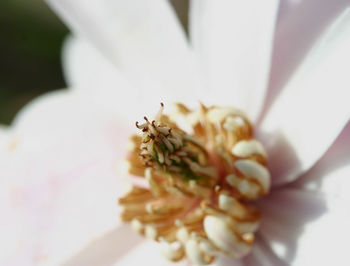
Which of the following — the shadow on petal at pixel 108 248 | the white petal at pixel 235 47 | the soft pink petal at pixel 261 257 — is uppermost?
the white petal at pixel 235 47

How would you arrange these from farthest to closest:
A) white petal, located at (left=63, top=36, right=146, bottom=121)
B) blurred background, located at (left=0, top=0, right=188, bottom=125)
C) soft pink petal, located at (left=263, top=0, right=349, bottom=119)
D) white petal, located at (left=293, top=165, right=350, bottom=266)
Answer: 1. blurred background, located at (left=0, top=0, right=188, bottom=125)
2. white petal, located at (left=63, top=36, right=146, bottom=121)
3. soft pink petal, located at (left=263, top=0, right=349, bottom=119)
4. white petal, located at (left=293, top=165, right=350, bottom=266)

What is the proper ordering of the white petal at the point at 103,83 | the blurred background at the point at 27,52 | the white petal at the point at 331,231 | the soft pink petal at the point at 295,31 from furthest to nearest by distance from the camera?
the blurred background at the point at 27,52
the white petal at the point at 103,83
the soft pink petal at the point at 295,31
the white petal at the point at 331,231

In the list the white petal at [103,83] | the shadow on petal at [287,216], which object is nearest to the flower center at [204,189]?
the shadow on petal at [287,216]

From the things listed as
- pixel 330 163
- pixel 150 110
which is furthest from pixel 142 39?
pixel 330 163

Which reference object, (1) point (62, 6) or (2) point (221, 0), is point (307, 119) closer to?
(2) point (221, 0)

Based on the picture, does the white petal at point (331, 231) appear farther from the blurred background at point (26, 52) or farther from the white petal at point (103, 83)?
the blurred background at point (26, 52)

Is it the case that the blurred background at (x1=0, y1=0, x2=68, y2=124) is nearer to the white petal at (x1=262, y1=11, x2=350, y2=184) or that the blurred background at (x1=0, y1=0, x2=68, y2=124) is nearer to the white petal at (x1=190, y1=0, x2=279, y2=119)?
the white petal at (x1=190, y1=0, x2=279, y2=119)

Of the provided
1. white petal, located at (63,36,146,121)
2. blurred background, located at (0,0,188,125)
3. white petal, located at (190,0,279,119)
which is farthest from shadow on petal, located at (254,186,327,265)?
blurred background, located at (0,0,188,125)

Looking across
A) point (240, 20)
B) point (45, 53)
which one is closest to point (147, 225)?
point (240, 20)
